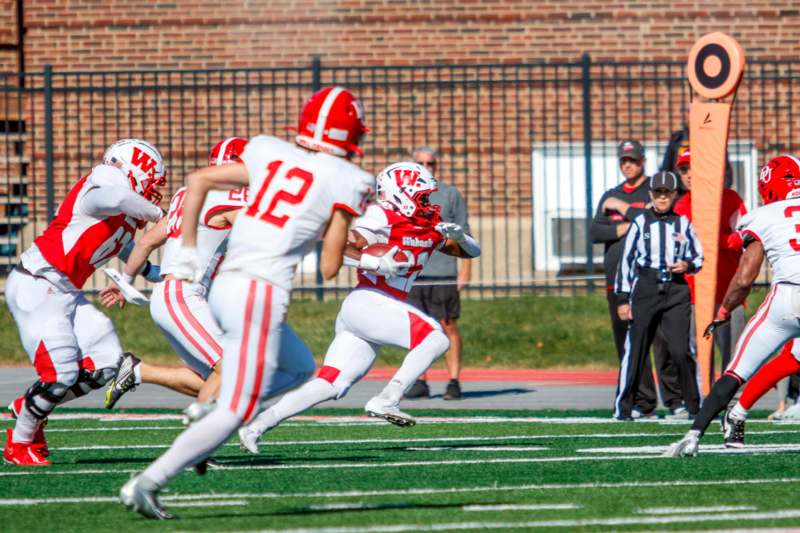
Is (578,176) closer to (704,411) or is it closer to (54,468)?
(704,411)

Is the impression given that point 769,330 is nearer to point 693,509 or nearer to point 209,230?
point 693,509

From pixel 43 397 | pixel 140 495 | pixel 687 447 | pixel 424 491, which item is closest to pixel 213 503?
pixel 140 495

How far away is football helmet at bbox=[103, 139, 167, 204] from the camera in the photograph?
892cm

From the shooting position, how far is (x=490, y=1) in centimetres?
Answer: 2055

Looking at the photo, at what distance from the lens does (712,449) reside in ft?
30.7

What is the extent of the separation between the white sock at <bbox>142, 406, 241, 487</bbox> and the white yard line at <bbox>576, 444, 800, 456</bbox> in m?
3.48

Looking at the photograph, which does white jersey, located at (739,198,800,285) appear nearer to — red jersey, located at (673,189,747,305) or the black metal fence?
red jersey, located at (673,189,747,305)

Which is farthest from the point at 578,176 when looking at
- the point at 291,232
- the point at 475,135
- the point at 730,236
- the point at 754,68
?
the point at 291,232

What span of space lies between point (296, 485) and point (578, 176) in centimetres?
1192

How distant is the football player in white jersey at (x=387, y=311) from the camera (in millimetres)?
9141

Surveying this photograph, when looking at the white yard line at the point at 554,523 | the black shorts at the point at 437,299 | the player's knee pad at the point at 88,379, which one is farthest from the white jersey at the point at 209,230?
the black shorts at the point at 437,299

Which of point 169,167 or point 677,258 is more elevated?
point 169,167

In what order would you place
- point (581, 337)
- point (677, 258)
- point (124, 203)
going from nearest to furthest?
1. point (124, 203)
2. point (677, 258)
3. point (581, 337)

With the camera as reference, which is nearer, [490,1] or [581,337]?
[581,337]
